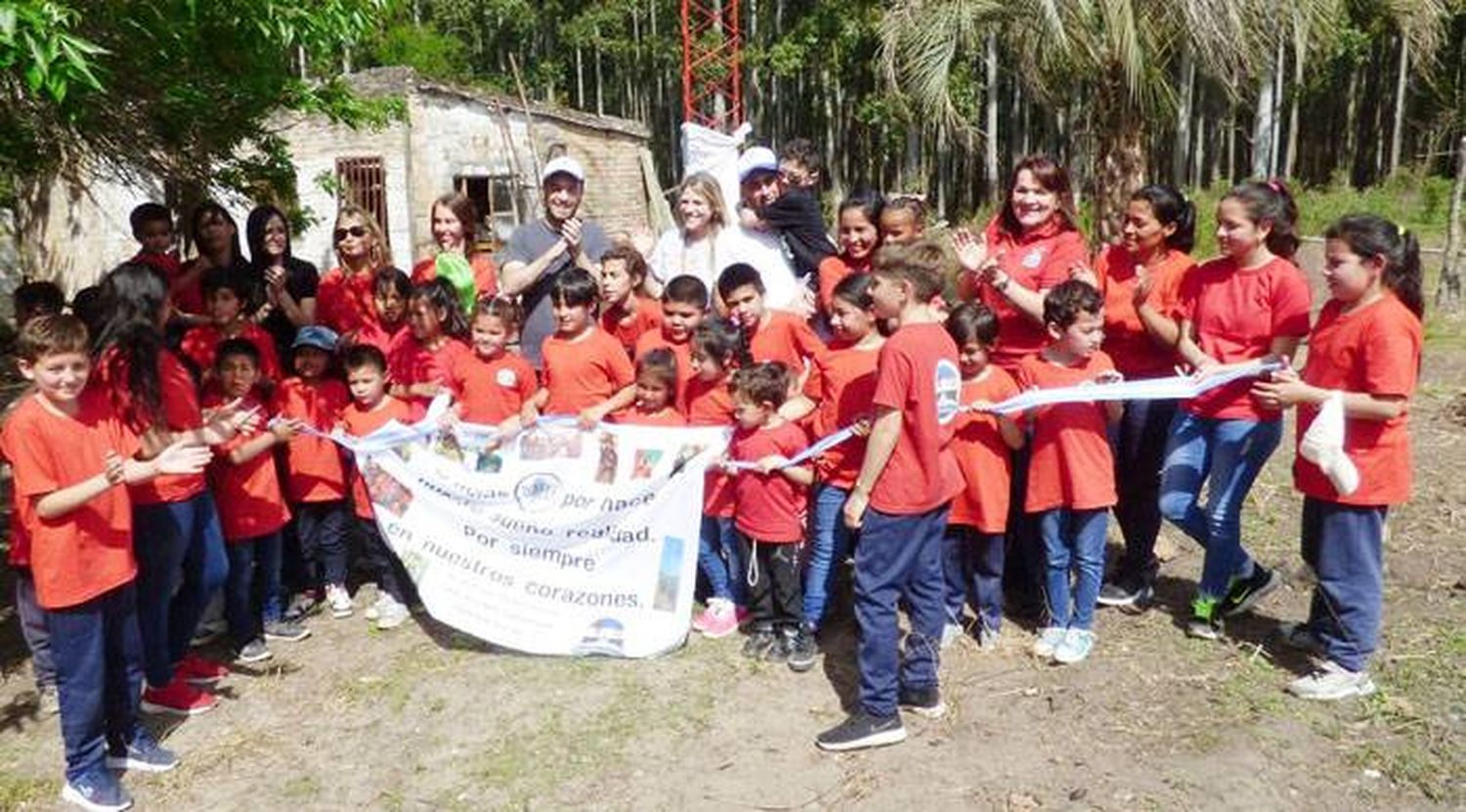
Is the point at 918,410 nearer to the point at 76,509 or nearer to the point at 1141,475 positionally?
the point at 1141,475

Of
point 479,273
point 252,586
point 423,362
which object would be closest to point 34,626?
point 252,586

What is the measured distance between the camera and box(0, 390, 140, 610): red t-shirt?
3320mm

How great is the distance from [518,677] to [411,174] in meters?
16.4

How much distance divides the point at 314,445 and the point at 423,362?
2.08 feet

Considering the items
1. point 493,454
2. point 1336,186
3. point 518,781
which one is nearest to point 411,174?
point 493,454

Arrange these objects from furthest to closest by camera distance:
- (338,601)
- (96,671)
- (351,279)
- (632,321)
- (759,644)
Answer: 1. (351,279)
2. (632,321)
3. (338,601)
4. (759,644)
5. (96,671)

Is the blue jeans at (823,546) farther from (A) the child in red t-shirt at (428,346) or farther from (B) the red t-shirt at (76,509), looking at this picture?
(B) the red t-shirt at (76,509)

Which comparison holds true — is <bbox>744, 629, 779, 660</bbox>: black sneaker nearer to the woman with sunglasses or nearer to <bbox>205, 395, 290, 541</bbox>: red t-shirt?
<bbox>205, 395, 290, 541</bbox>: red t-shirt

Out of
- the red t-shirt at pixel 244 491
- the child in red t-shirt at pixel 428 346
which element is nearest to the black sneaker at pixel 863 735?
the child in red t-shirt at pixel 428 346

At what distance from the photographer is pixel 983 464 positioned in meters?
4.44

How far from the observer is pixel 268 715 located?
4.32m

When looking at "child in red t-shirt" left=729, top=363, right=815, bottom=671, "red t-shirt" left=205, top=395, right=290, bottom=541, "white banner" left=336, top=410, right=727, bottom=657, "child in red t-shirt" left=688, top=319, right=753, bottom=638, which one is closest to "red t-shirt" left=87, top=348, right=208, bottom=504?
"red t-shirt" left=205, top=395, right=290, bottom=541

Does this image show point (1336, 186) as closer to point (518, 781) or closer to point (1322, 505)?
point (1322, 505)

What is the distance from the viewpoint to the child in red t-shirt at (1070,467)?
4.23m
